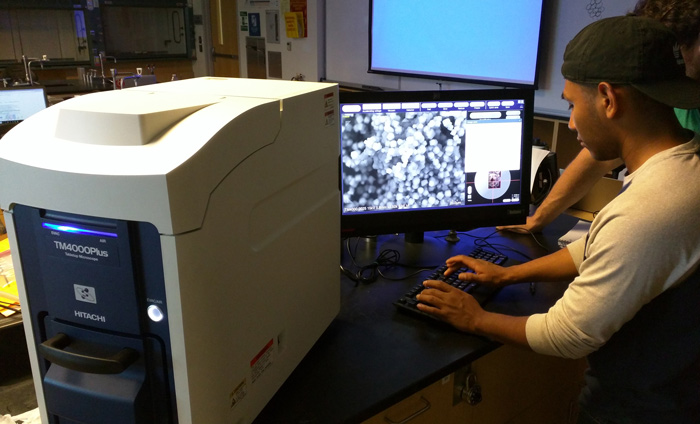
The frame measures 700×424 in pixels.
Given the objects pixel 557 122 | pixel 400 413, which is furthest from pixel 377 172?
pixel 557 122

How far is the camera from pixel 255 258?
794 mm

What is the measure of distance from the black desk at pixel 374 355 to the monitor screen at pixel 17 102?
2.48m

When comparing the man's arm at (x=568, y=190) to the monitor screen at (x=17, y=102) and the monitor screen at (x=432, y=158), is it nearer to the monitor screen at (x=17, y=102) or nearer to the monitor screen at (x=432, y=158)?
the monitor screen at (x=432, y=158)

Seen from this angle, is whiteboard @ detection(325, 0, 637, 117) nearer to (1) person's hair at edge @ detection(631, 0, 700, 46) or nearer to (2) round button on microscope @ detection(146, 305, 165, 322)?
(1) person's hair at edge @ detection(631, 0, 700, 46)

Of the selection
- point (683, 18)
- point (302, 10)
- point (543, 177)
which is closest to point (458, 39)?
point (302, 10)

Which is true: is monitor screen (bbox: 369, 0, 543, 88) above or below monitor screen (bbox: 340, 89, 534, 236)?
above

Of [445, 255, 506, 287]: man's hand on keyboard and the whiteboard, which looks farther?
the whiteboard

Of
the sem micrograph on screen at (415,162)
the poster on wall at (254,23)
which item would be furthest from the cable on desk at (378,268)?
the poster on wall at (254,23)

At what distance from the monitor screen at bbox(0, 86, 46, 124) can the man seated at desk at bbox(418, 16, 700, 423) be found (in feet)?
9.26

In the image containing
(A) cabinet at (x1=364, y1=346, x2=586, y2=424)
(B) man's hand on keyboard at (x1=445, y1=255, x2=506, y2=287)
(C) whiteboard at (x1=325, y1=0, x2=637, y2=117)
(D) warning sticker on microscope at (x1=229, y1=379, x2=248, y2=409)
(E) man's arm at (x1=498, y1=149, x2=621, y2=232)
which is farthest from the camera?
(C) whiteboard at (x1=325, y1=0, x2=637, y2=117)

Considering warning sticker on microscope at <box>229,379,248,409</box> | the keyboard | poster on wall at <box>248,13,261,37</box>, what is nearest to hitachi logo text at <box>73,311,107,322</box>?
warning sticker on microscope at <box>229,379,248,409</box>

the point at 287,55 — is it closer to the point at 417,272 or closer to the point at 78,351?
the point at 417,272

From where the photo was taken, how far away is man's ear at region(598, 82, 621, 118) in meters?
0.97

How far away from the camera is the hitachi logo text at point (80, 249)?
666mm
